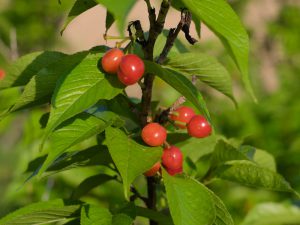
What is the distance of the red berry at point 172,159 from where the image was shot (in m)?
1.08

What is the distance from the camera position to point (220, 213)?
1097mm

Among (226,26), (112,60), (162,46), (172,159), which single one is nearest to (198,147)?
(162,46)

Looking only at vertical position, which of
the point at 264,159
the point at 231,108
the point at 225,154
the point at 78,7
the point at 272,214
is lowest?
the point at 231,108

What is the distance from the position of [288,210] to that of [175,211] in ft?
2.40

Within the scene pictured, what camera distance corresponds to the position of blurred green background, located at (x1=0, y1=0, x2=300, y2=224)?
2.34 m

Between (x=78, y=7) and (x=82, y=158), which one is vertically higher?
(x=78, y=7)

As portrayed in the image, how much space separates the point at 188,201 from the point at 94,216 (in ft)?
0.53

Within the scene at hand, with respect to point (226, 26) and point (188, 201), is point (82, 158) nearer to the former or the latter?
point (188, 201)

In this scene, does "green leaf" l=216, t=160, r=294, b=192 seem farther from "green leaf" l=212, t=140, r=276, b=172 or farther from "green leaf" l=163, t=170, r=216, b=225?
"green leaf" l=163, t=170, r=216, b=225

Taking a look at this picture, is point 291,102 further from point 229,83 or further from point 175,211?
point 175,211

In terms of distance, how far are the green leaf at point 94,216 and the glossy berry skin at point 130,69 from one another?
24 cm

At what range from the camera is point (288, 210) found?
1.67 metres

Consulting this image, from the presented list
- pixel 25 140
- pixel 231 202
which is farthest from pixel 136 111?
pixel 231 202

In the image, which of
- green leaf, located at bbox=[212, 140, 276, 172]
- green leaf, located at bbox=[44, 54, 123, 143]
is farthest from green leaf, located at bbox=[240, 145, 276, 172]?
green leaf, located at bbox=[44, 54, 123, 143]
